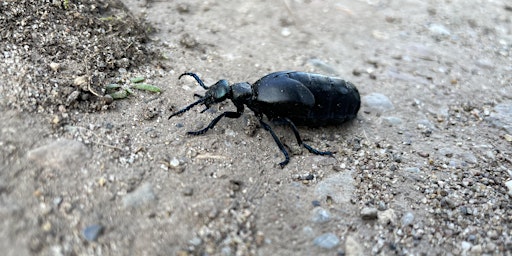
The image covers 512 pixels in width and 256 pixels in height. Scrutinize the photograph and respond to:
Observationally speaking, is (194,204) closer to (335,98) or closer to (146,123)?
(146,123)

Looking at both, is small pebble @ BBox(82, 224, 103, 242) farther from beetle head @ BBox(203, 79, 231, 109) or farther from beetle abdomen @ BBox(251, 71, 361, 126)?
beetle abdomen @ BBox(251, 71, 361, 126)

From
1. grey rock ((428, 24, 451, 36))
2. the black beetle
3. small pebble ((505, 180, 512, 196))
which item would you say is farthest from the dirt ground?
grey rock ((428, 24, 451, 36))

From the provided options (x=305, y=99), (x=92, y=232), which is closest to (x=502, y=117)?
(x=305, y=99)

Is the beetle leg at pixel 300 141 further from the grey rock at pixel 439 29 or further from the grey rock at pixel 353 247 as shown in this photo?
the grey rock at pixel 439 29

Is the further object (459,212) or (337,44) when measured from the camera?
(337,44)

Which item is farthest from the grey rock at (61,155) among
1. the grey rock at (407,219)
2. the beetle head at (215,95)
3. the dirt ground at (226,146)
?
the grey rock at (407,219)

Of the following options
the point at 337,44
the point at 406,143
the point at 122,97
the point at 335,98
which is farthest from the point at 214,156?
the point at 337,44
